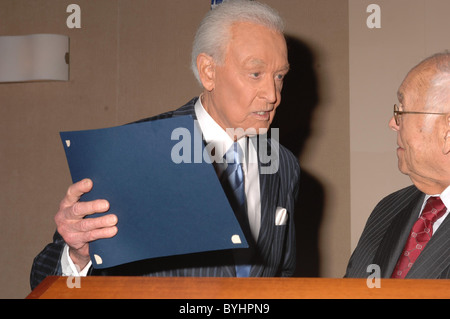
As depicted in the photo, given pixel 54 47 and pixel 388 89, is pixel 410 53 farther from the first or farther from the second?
pixel 54 47

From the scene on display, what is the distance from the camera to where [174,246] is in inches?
36.9

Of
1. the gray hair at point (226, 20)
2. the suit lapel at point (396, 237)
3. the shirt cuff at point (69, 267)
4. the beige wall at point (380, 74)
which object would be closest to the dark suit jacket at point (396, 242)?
the suit lapel at point (396, 237)

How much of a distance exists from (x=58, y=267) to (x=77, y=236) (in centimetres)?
23

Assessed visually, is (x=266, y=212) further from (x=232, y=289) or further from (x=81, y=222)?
(x=232, y=289)

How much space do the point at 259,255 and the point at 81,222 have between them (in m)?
0.76

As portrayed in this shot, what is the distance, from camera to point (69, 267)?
1313mm

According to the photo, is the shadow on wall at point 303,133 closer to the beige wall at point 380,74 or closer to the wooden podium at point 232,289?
the beige wall at point 380,74

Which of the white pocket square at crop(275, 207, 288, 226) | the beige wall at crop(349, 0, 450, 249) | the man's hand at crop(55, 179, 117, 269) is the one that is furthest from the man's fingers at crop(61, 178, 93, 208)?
the beige wall at crop(349, 0, 450, 249)

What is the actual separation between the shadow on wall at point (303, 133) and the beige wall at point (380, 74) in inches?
8.9

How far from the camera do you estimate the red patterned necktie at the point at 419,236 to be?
145cm

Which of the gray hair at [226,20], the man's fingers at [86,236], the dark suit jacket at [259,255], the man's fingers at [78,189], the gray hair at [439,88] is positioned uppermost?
the gray hair at [226,20]
